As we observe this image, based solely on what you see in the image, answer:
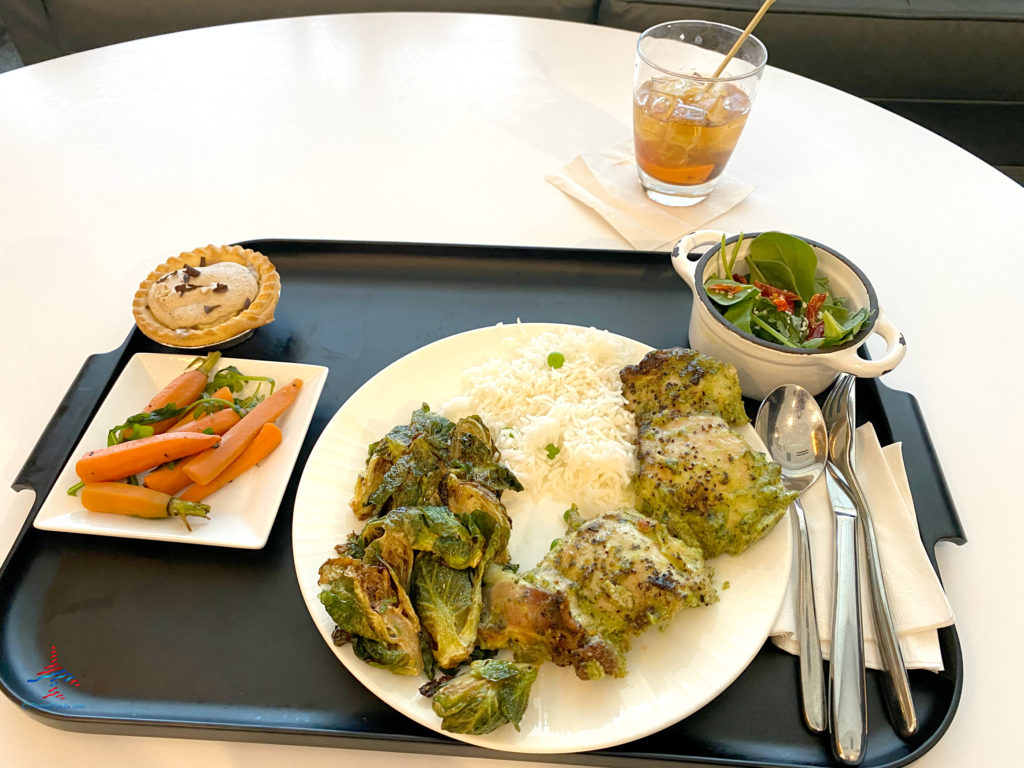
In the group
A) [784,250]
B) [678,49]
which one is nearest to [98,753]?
[784,250]

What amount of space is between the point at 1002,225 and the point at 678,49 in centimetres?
125

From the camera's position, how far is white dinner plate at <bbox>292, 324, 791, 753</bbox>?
3.89 feet

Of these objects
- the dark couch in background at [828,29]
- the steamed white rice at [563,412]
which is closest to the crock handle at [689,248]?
the steamed white rice at [563,412]

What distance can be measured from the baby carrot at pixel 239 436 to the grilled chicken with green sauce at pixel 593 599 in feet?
2.31

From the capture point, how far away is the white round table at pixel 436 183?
6.02ft

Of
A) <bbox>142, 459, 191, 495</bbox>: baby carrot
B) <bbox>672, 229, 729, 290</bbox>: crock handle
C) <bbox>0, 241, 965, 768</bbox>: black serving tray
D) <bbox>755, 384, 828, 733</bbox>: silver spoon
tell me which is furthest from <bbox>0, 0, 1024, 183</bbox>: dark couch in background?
<bbox>142, 459, 191, 495</bbox>: baby carrot

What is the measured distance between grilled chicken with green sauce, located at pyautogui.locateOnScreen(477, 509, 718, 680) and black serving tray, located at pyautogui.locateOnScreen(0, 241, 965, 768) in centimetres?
18

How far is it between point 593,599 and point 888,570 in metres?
0.65

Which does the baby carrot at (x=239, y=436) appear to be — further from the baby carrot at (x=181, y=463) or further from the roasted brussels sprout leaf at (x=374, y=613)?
the roasted brussels sprout leaf at (x=374, y=613)

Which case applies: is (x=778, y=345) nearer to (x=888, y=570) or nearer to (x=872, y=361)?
(x=872, y=361)

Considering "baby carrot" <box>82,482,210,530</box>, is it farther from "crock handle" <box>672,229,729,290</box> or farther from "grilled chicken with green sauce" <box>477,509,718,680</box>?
"crock handle" <box>672,229,729,290</box>

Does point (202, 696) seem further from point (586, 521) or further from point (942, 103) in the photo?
point (942, 103)

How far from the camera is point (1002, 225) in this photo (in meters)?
2.34

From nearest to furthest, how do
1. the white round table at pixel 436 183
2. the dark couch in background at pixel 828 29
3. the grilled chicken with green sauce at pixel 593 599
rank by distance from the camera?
the grilled chicken with green sauce at pixel 593 599, the white round table at pixel 436 183, the dark couch in background at pixel 828 29
